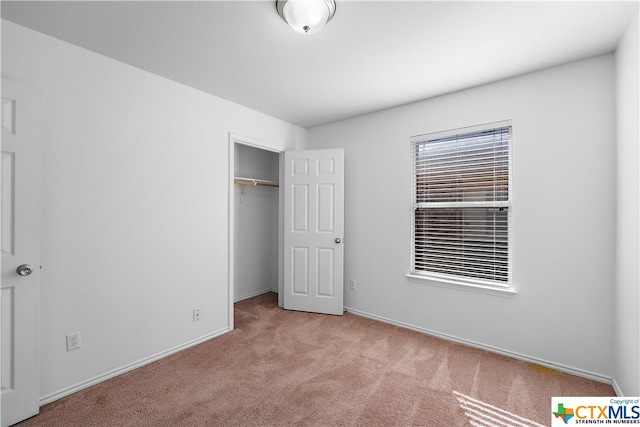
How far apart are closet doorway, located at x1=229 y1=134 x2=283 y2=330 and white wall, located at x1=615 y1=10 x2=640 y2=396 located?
133 inches

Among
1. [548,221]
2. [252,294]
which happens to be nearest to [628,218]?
[548,221]

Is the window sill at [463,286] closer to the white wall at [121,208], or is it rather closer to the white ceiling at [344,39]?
the white ceiling at [344,39]

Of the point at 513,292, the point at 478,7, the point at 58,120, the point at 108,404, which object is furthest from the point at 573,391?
the point at 58,120

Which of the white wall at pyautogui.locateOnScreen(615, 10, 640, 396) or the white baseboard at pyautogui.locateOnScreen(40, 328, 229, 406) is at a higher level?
the white wall at pyautogui.locateOnScreen(615, 10, 640, 396)

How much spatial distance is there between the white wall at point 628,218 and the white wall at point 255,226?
4.01 meters

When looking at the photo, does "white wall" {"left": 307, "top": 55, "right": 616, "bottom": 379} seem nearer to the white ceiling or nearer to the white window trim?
the white window trim

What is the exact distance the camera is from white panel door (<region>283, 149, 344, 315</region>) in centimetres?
362

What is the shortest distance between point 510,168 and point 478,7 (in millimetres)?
1456

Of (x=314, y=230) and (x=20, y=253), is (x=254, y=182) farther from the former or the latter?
(x=20, y=253)

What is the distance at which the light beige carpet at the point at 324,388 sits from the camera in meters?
1.82

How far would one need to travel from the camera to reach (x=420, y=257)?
10.6 ft

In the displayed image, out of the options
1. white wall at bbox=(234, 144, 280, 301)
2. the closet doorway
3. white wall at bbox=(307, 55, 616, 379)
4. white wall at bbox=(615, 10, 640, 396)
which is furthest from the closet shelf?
white wall at bbox=(615, 10, 640, 396)

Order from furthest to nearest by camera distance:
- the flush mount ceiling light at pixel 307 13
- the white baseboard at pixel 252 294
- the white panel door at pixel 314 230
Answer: the white baseboard at pixel 252 294, the white panel door at pixel 314 230, the flush mount ceiling light at pixel 307 13

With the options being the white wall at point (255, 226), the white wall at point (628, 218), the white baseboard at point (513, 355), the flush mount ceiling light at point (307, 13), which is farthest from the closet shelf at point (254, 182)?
the white wall at point (628, 218)
